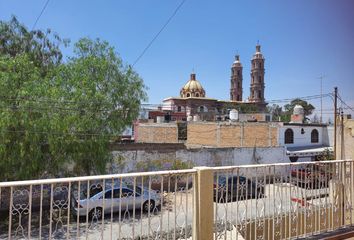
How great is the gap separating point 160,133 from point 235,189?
29195 millimetres

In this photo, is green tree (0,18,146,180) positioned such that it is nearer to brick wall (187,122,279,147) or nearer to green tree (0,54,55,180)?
green tree (0,54,55,180)

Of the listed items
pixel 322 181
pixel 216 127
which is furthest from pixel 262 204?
pixel 216 127

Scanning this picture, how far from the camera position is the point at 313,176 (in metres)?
3.72

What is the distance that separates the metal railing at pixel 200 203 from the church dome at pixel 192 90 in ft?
196

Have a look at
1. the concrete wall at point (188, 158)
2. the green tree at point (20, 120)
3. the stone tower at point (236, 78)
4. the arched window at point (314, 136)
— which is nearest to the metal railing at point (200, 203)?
the green tree at point (20, 120)

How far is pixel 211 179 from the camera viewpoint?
292 cm

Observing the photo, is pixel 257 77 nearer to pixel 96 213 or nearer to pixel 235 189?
pixel 235 189

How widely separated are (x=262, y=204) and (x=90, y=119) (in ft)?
35.5

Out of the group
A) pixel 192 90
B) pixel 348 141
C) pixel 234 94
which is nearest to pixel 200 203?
pixel 348 141

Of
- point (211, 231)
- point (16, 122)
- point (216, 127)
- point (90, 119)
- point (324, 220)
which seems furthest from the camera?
point (216, 127)

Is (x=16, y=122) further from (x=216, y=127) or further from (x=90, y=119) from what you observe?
(x=216, y=127)

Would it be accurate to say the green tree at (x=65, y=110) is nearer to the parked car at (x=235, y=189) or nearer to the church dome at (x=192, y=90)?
the parked car at (x=235, y=189)

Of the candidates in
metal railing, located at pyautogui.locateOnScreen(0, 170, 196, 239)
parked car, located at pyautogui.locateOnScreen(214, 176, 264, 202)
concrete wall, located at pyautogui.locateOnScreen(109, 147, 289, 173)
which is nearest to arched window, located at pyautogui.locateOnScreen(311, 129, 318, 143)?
concrete wall, located at pyautogui.locateOnScreen(109, 147, 289, 173)

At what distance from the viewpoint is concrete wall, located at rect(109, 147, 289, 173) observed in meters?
17.8
